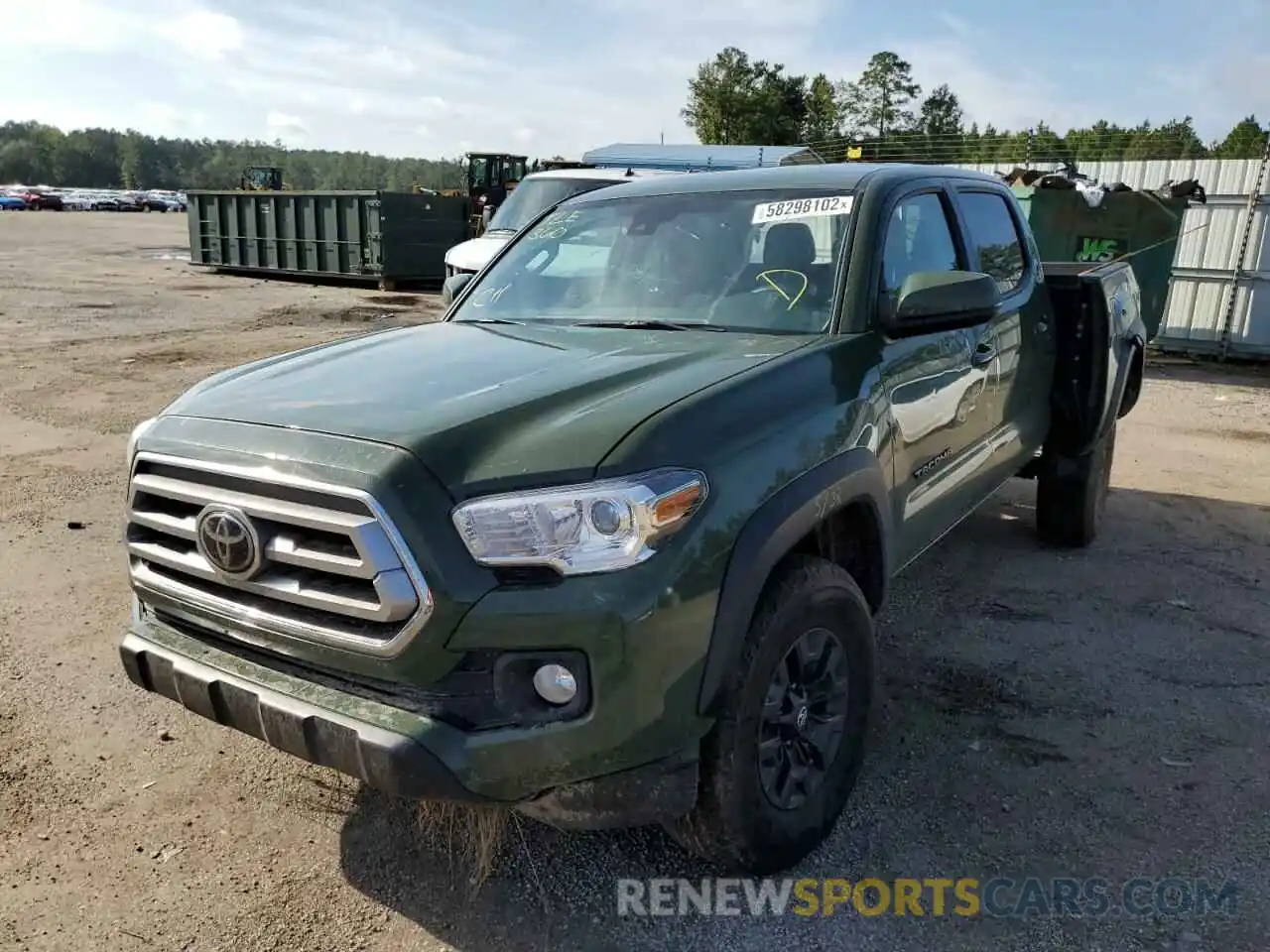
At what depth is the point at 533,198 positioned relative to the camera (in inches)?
448

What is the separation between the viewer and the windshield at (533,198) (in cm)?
1114

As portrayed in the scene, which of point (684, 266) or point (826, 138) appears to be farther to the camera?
point (826, 138)

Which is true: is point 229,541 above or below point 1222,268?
below

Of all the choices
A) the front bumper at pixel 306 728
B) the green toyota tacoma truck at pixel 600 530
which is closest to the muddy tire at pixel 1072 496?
the green toyota tacoma truck at pixel 600 530

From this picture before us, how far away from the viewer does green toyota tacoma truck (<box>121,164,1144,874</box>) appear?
2.16 m

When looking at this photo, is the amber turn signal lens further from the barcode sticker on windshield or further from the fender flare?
the barcode sticker on windshield

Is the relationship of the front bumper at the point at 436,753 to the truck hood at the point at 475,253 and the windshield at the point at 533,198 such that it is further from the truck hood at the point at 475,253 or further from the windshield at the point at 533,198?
the windshield at the point at 533,198

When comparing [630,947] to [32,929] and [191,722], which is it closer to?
[32,929]

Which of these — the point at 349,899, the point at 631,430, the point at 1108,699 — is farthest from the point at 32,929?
the point at 1108,699

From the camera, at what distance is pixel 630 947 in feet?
8.21

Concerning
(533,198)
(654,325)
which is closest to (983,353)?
(654,325)

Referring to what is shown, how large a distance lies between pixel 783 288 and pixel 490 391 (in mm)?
1184

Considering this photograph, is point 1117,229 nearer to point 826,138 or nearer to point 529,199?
point 529,199
